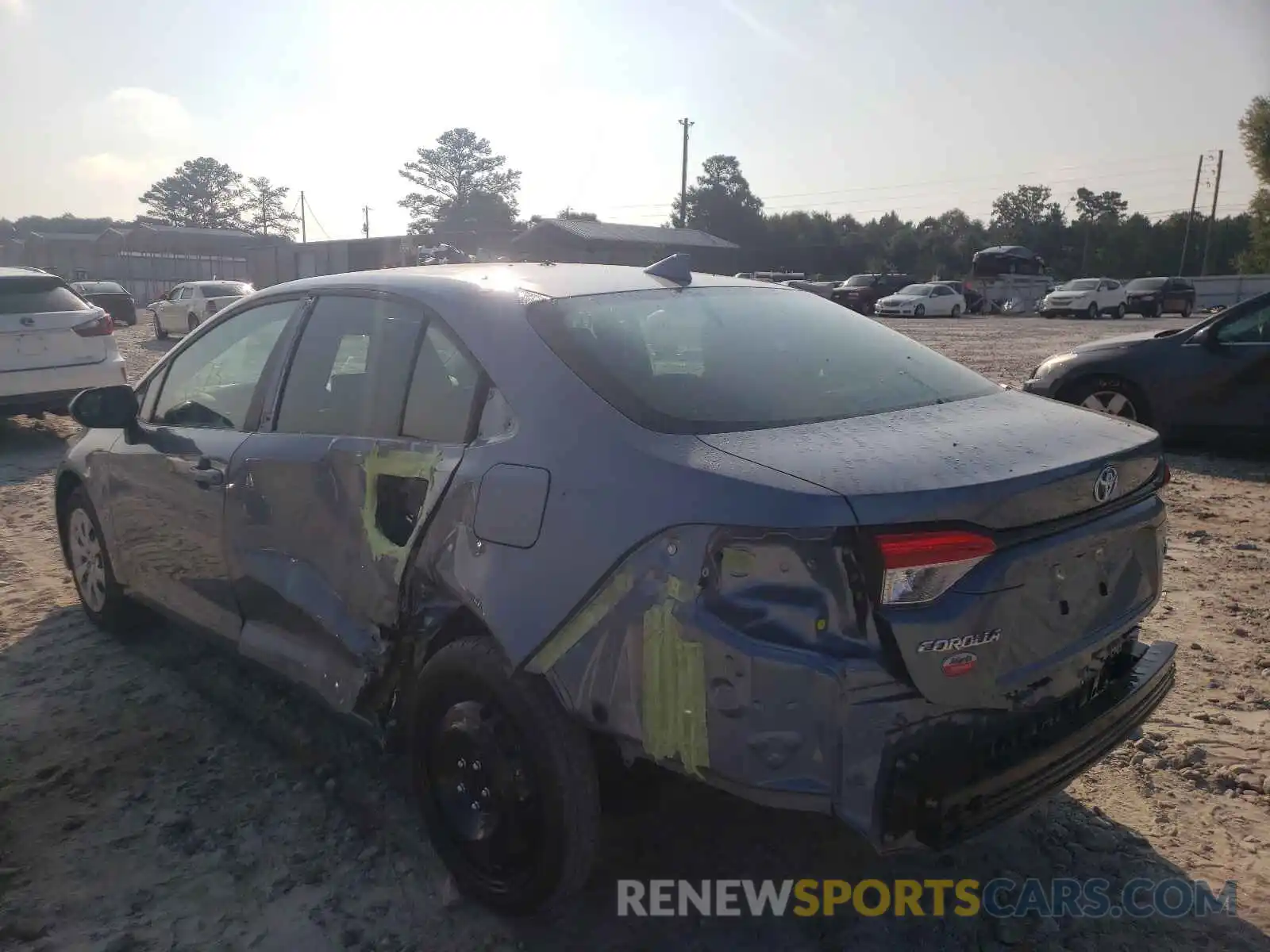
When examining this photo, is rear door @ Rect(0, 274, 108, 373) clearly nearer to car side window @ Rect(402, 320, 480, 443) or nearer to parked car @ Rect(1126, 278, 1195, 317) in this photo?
car side window @ Rect(402, 320, 480, 443)

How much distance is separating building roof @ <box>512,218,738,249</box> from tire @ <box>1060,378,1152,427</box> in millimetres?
41881

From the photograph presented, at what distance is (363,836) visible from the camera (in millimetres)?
2906

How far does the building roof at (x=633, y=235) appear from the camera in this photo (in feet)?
162

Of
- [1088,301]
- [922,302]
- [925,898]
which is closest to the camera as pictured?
[925,898]

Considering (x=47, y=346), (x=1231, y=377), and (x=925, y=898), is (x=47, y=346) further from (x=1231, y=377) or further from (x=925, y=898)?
(x=1231, y=377)

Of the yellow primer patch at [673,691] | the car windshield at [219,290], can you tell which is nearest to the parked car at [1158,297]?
the car windshield at [219,290]

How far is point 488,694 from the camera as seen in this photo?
237 cm

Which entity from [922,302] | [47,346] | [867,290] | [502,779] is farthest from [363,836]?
[867,290]

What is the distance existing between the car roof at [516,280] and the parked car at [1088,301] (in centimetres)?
3966

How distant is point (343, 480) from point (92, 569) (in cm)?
236

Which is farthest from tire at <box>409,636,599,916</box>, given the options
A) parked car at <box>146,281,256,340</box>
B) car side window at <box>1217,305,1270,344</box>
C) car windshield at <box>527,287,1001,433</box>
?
parked car at <box>146,281,256,340</box>

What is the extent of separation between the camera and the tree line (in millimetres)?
65875

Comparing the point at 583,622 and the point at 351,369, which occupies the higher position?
the point at 351,369

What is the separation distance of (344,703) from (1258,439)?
7431 millimetres
